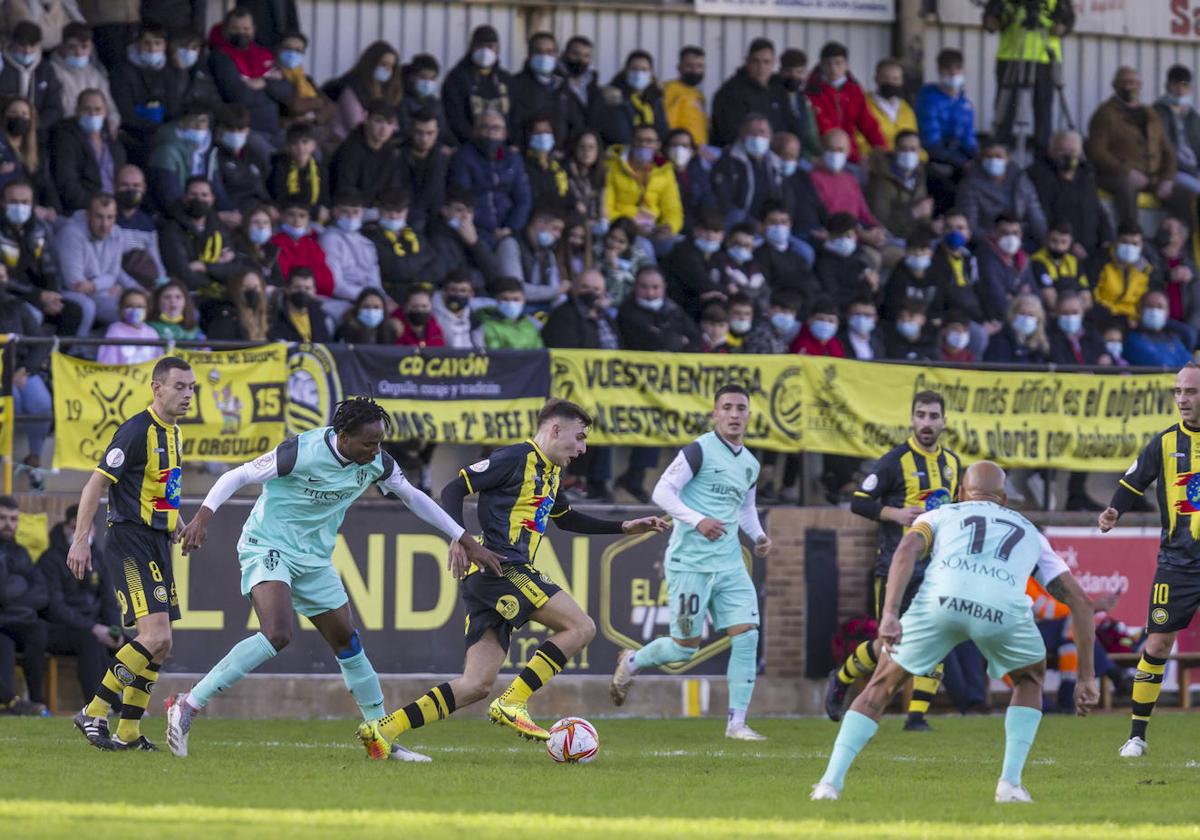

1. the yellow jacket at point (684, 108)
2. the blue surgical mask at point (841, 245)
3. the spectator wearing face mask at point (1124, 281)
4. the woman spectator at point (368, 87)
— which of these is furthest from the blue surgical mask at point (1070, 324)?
the woman spectator at point (368, 87)

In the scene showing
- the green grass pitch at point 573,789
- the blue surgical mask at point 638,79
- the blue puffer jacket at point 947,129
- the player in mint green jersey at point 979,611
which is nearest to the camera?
the green grass pitch at point 573,789

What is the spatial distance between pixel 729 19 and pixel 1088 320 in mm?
5857

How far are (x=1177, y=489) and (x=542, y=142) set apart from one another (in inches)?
355

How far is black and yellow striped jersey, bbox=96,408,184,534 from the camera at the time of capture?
12.2 m

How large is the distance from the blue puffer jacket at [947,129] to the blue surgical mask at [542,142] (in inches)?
199

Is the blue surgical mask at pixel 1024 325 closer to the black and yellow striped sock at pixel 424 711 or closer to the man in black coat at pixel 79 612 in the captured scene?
the man in black coat at pixel 79 612

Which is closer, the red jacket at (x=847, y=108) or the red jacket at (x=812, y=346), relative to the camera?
the red jacket at (x=812, y=346)

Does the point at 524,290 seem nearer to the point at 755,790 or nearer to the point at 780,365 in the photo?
the point at 780,365

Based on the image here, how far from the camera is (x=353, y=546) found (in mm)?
→ 16984

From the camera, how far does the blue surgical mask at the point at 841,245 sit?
21.3 metres

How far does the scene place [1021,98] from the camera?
24.5 meters

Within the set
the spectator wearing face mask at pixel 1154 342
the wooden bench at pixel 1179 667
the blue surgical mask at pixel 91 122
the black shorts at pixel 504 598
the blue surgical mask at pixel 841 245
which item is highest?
the blue surgical mask at pixel 91 122

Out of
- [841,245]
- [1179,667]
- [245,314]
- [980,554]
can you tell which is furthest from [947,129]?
[980,554]

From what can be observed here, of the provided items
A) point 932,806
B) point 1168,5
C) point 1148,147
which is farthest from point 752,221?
point 932,806
